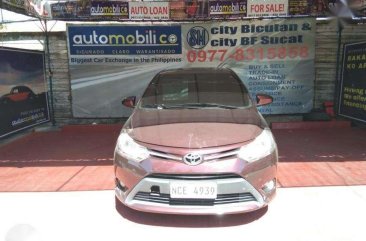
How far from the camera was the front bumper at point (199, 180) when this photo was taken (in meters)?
3.29

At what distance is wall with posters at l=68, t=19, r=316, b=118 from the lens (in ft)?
28.5

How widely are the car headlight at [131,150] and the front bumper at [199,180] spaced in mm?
60

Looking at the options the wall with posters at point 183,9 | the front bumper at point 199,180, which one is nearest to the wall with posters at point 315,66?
the wall with posters at point 183,9

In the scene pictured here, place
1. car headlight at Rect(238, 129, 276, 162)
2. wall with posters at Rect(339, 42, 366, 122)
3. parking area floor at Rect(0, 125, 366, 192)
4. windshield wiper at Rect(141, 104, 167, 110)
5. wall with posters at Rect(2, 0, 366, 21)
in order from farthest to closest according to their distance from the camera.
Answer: wall with posters at Rect(339, 42, 366, 122) < wall with posters at Rect(2, 0, 366, 21) < parking area floor at Rect(0, 125, 366, 192) < windshield wiper at Rect(141, 104, 167, 110) < car headlight at Rect(238, 129, 276, 162)

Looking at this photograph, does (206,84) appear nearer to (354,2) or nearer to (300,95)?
(354,2)

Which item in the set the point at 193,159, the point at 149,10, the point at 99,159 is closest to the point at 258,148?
the point at 193,159

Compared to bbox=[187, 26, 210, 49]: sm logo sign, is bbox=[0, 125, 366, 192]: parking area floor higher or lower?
lower

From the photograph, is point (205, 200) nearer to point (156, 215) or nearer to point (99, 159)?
point (156, 215)

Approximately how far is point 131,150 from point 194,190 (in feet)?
2.43

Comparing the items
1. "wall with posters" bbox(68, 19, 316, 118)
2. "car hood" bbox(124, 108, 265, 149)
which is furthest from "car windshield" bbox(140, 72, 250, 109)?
"wall with posters" bbox(68, 19, 316, 118)

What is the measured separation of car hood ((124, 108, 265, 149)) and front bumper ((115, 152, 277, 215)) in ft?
0.75

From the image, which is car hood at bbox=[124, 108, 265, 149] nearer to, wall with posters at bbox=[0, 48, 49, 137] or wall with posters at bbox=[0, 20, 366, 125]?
wall with posters at bbox=[0, 48, 49, 137]

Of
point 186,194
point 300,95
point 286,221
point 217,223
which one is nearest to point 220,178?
point 186,194

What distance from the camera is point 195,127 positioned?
3.77m
